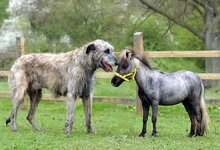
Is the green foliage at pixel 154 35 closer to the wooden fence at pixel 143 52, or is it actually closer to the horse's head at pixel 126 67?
the wooden fence at pixel 143 52

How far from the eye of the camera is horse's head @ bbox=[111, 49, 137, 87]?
916cm

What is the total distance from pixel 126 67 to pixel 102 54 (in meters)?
0.57

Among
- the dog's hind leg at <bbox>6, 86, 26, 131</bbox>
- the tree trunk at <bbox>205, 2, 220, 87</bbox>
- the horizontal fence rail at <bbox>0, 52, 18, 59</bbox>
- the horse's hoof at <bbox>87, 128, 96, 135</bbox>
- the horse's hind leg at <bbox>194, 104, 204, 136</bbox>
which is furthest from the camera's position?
the tree trunk at <bbox>205, 2, 220, 87</bbox>

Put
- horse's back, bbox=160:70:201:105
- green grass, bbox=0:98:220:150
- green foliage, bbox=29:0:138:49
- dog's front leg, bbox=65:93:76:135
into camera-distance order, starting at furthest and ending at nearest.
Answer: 1. green foliage, bbox=29:0:138:49
2. dog's front leg, bbox=65:93:76:135
3. horse's back, bbox=160:70:201:105
4. green grass, bbox=0:98:220:150

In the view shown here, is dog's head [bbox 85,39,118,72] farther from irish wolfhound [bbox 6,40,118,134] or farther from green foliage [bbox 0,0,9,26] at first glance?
green foliage [bbox 0,0,9,26]

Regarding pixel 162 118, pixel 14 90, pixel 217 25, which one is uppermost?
pixel 217 25

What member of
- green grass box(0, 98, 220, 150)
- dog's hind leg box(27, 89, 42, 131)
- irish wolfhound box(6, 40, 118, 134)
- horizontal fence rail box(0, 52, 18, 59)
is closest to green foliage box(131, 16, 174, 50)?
horizontal fence rail box(0, 52, 18, 59)

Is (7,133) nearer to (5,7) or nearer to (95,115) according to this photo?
(95,115)

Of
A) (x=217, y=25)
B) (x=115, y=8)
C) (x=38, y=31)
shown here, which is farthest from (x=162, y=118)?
(x=38, y=31)

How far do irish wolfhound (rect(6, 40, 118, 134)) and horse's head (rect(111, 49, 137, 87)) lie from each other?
0.57 ft

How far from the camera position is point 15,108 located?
417 inches

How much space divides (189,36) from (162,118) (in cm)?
2043

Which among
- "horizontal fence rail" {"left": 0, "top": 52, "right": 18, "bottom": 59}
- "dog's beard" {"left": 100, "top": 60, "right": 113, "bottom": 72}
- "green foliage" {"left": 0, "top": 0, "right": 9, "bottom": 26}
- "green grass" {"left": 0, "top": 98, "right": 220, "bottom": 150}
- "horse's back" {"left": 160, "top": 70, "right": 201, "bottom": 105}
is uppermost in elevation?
"green foliage" {"left": 0, "top": 0, "right": 9, "bottom": 26}

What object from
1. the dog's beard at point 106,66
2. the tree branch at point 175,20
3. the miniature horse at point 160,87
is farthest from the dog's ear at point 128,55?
the tree branch at point 175,20
